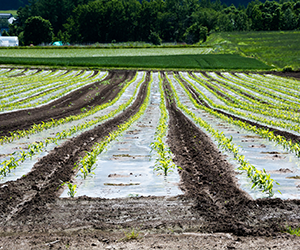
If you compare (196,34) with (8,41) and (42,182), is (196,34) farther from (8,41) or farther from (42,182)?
(42,182)

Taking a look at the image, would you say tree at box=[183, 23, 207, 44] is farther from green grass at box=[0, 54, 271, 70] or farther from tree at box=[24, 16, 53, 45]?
tree at box=[24, 16, 53, 45]

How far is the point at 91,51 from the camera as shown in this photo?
68688 millimetres

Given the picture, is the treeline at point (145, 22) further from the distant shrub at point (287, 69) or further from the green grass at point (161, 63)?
the distant shrub at point (287, 69)

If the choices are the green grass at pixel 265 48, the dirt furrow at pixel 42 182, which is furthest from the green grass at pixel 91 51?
the dirt furrow at pixel 42 182

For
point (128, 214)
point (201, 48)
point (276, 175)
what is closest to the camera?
point (128, 214)

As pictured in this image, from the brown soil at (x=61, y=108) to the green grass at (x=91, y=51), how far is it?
3767 cm

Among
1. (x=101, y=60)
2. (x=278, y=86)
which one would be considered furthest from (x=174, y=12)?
(x=278, y=86)

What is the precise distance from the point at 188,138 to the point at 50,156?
508cm

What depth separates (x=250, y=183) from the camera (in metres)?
6.55

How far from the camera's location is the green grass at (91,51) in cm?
6434

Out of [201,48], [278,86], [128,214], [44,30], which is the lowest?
[128,214]

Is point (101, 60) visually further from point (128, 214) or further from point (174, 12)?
point (174, 12)

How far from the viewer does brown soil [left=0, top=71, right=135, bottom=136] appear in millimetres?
13477

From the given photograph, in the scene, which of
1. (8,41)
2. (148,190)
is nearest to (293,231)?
(148,190)
